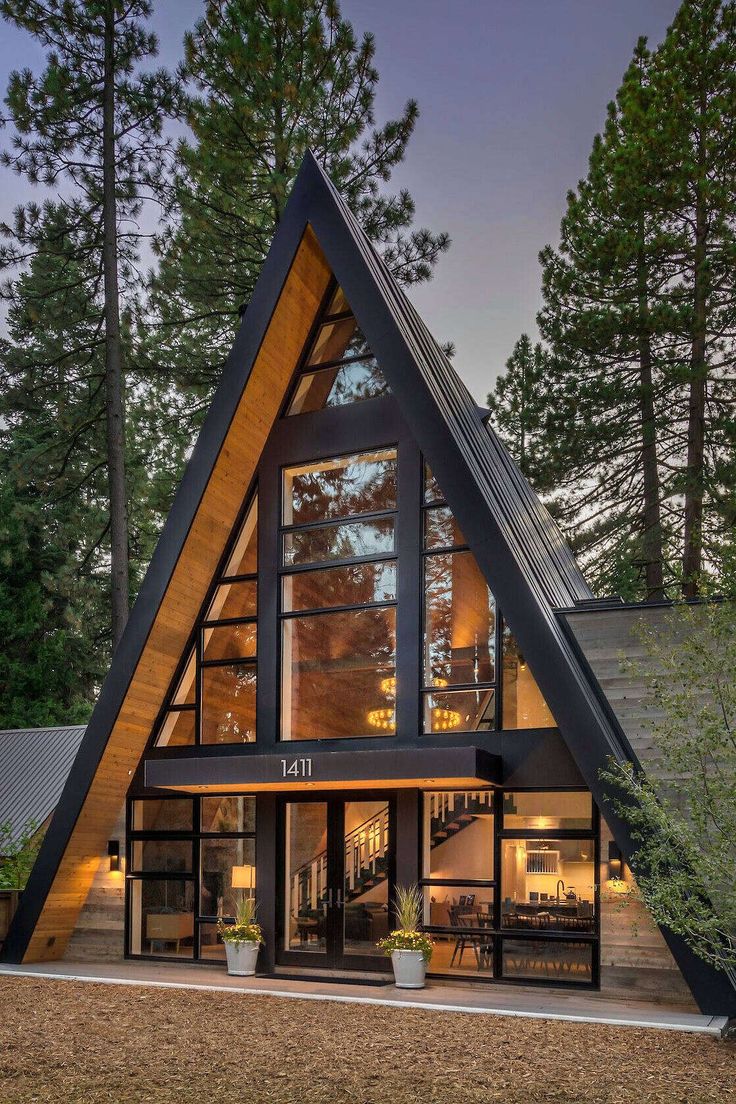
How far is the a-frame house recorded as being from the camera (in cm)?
1084

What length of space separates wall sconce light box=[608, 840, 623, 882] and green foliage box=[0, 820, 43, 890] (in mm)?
7517

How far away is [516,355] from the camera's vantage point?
2369 centimetres

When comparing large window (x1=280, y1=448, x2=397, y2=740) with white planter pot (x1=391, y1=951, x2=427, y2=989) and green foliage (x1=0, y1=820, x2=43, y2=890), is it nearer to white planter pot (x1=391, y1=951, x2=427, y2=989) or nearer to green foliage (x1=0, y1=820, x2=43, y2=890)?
white planter pot (x1=391, y1=951, x2=427, y2=989)

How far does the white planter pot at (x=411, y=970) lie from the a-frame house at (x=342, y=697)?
53 cm

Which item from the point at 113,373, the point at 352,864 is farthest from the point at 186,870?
the point at 113,373

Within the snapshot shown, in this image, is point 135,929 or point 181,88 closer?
point 135,929

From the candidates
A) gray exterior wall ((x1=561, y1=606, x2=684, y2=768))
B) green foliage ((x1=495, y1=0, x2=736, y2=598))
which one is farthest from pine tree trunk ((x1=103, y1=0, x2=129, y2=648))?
gray exterior wall ((x1=561, y1=606, x2=684, y2=768))

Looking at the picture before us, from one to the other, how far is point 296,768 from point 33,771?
6763 mm

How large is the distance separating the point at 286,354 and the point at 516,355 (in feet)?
38.3

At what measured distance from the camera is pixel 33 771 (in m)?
16.4

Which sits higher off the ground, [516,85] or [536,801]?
[516,85]

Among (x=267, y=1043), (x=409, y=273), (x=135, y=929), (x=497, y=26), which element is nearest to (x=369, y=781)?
(x=267, y=1043)

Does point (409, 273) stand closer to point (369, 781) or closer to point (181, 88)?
point (181, 88)

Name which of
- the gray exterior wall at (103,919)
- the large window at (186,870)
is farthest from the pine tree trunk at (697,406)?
the gray exterior wall at (103,919)
